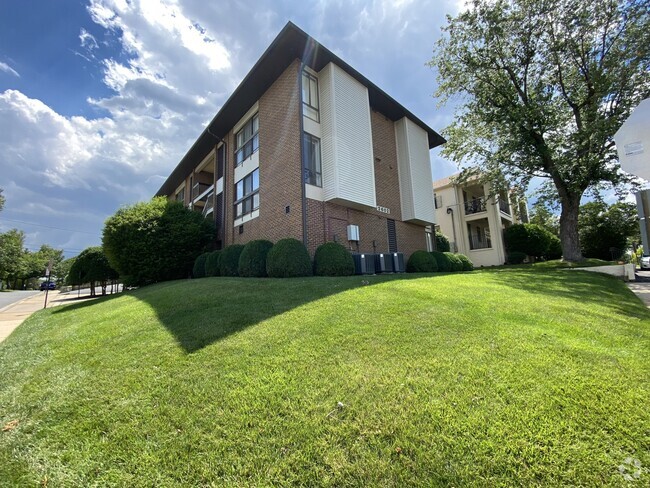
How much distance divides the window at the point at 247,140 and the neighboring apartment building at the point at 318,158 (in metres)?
0.06

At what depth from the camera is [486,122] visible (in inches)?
688

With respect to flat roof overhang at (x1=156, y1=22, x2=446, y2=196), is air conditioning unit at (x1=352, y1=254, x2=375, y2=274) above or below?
below

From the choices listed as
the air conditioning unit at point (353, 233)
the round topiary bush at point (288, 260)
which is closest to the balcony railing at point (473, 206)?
the air conditioning unit at point (353, 233)

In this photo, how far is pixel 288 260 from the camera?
32.4 ft

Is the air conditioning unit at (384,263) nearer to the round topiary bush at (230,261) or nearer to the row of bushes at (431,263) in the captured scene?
the row of bushes at (431,263)

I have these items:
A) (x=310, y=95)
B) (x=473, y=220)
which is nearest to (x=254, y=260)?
(x=310, y=95)

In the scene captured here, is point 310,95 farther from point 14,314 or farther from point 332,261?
point 14,314

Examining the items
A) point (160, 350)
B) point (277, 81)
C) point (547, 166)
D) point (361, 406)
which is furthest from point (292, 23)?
point (547, 166)

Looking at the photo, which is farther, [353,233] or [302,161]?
[353,233]

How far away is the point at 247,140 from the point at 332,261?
919 centimetres

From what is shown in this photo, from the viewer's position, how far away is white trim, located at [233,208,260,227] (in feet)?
46.4

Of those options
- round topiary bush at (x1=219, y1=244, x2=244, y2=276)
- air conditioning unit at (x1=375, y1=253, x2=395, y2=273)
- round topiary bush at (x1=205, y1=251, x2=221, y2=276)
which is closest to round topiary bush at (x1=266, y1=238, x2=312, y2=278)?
round topiary bush at (x1=219, y1=244, x2=244, y2=276)

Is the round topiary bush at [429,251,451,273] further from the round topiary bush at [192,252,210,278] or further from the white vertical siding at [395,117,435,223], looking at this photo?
the round topiary bush at [192,252,210,278]

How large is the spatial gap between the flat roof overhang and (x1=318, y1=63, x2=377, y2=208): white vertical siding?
0.67 meters
